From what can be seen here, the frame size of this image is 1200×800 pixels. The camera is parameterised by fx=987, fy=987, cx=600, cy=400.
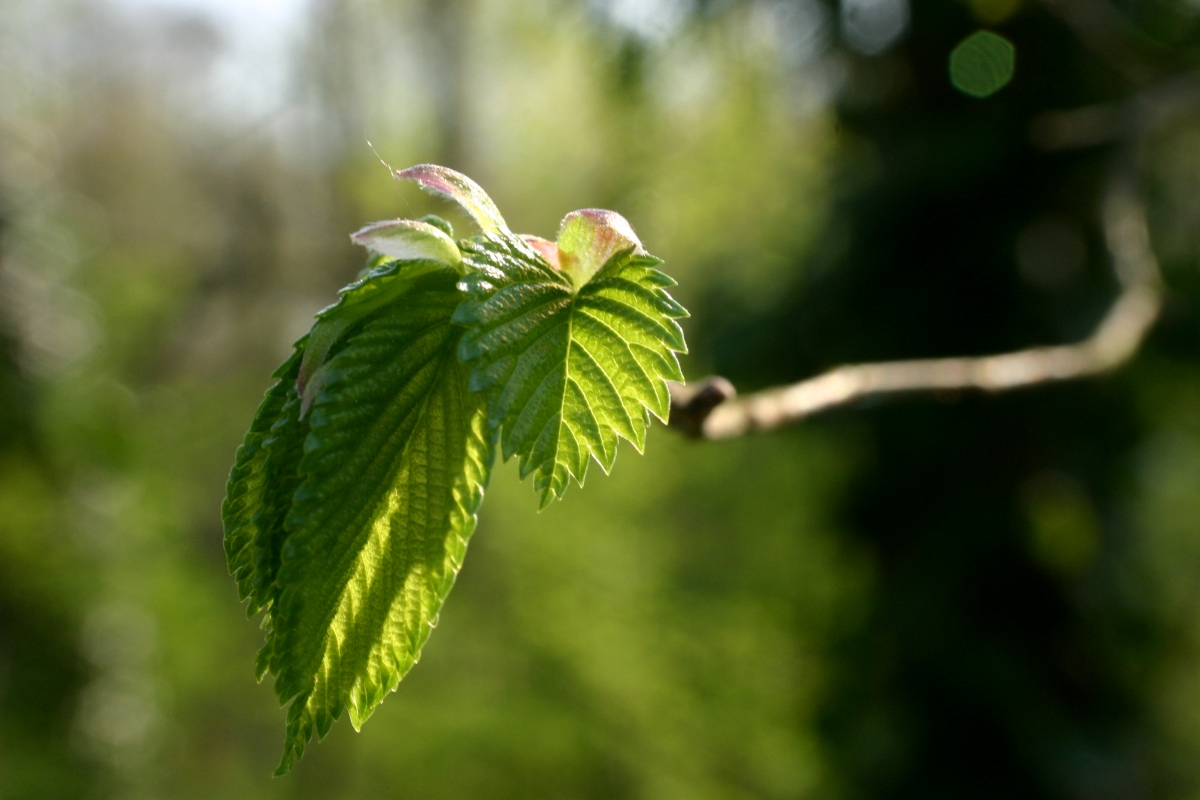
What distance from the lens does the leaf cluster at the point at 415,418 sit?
44cm

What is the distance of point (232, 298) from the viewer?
26.4 feet

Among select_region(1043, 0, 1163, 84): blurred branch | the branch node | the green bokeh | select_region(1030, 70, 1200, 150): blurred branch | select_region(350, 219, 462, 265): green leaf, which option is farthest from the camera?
the green bokeh

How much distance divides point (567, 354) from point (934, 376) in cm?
53

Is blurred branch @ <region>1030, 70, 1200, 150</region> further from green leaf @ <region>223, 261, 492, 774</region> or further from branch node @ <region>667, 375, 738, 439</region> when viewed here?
green leaf @ <region>223, 261, 492, 774</region>

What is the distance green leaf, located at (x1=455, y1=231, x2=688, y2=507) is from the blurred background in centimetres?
22

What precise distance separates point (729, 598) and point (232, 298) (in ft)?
16.8

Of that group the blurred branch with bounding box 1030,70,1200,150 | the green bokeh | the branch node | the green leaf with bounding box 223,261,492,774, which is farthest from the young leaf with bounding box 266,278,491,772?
the green bokeh

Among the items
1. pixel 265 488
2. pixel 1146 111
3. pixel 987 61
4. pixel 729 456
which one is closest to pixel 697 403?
pixel 265 488

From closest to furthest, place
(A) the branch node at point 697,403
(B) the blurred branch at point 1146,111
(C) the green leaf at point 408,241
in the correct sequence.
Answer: (C) the green leaf at point 408,241, (A) the branch node at point 697,403, (B) the blurred branch at point 1146,111

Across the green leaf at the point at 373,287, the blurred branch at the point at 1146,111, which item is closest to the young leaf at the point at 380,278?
the green leaf at the point at 373,287

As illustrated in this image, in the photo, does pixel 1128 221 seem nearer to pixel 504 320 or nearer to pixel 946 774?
pixel 946 774

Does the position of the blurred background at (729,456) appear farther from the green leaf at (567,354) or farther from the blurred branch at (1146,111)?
the green leaf at (567,354)

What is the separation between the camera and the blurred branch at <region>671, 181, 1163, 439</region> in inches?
22.8

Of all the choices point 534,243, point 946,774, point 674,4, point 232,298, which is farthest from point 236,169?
point 534,243
